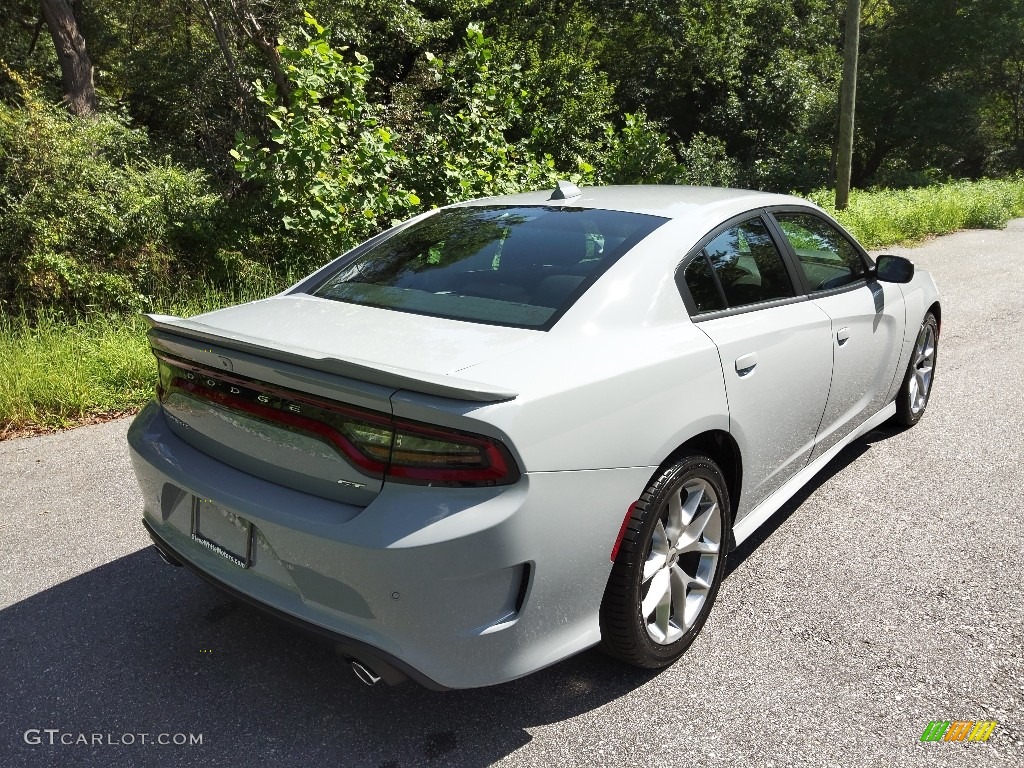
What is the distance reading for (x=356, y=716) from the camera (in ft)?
8.38

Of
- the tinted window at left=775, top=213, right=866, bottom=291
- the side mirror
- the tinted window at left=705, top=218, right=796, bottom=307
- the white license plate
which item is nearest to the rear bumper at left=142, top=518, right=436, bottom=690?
the white license plate

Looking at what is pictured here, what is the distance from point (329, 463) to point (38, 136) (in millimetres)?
8360

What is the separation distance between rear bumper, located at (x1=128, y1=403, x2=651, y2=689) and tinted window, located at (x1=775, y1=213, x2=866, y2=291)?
5.84ft

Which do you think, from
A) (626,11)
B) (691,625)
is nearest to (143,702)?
(691,625)

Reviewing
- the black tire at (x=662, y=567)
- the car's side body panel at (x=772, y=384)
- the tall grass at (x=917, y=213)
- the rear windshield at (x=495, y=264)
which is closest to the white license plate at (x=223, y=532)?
the rear windshield at (x=495, y=264)

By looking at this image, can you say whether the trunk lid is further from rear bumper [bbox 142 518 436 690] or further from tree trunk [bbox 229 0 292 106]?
tree trunk [bbox 229 0 292 106]

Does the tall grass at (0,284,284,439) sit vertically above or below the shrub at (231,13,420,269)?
below

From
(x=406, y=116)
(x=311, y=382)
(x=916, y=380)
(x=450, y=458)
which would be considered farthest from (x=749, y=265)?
(x=406, y=116)

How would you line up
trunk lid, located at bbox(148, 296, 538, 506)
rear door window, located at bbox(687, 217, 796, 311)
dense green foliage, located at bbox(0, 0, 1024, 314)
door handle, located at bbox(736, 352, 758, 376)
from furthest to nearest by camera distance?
dense green foliage, located at bbox(0, 0, 1024, 314)
rear door window, located at bbox(687, 217, 796, 311)
door handle, located at bbox(736, 352, 758, 376)
trunk lid, located at bbox(148, 296, 538, 506)

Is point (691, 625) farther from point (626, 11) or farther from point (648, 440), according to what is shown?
point (626, 11)

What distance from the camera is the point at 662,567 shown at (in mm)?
2654

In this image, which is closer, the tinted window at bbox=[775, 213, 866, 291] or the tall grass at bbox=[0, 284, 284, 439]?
the tinted window at bbox=[775, 213, 866, 291]

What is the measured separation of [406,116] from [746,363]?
1193 cm

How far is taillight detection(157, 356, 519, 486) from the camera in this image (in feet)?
6.93
